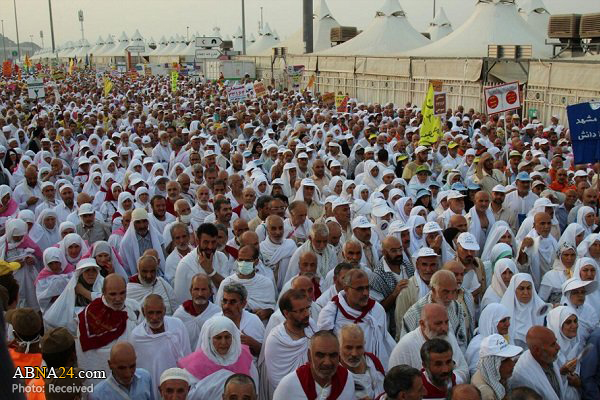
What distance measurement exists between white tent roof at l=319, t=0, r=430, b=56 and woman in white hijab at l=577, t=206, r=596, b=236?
26.0 meters

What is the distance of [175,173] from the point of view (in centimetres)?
1066

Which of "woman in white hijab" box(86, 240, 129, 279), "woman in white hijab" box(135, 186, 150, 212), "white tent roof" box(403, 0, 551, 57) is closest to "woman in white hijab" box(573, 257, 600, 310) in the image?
"woman in white hijab" box(86, 240, 129, 279)

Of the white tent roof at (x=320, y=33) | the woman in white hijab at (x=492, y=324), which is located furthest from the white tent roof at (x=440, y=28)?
the woman in white hijab at (x=492, y=324)

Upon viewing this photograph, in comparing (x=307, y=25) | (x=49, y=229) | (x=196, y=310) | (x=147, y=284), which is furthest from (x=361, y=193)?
(x=307, y=25)

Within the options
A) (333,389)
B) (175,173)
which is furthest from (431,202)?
(333,389)

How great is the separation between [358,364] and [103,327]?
5.64ft

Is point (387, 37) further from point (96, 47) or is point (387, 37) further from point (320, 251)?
point (96, 47)

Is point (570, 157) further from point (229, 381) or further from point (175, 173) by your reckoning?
point (229, 381)

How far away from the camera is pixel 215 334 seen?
12.8ft

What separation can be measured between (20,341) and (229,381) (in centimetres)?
136

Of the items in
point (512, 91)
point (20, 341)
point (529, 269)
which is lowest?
point (529, 269)

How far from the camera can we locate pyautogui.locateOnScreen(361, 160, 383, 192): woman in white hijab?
395 inches

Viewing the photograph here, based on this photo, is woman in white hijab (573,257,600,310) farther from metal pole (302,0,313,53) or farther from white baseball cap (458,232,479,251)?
metal pole (302,0,313,53)

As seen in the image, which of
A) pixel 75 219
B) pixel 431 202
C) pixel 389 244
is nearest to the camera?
pixel 389 244
